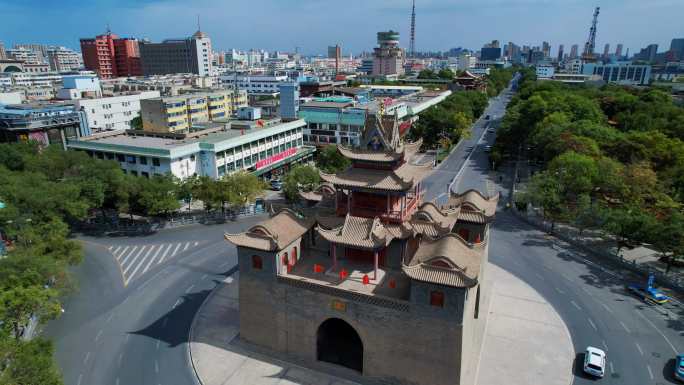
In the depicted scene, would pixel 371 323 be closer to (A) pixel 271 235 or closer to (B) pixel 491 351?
(A) pixel 271 235

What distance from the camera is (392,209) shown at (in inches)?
1406

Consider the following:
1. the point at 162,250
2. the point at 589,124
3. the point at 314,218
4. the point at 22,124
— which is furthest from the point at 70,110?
the point at 589,124

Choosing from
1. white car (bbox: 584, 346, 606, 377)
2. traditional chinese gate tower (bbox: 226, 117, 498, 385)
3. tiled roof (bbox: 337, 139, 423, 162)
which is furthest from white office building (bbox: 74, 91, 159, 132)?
white car (bbox: 584, 346, 606, 377)

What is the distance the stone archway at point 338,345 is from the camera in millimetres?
34688

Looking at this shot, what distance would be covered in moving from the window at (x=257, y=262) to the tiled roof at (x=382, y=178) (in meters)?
8.57

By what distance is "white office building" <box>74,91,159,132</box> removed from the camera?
110m

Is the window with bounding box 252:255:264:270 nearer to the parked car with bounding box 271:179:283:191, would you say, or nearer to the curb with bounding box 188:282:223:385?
the curb with bounding box 188:282:223:385

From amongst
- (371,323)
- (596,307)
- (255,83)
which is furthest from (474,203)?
(255,83)

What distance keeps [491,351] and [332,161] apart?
4843cm

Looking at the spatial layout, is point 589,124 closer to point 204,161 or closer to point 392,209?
point 392,209

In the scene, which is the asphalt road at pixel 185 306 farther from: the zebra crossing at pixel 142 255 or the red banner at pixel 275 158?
the red banner at pixel 275 158

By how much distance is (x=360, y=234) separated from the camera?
3325 cm

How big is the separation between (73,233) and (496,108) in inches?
6477

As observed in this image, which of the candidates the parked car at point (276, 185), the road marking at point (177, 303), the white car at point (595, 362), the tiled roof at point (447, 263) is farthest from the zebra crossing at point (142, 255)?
the white car at point (595, 362)
